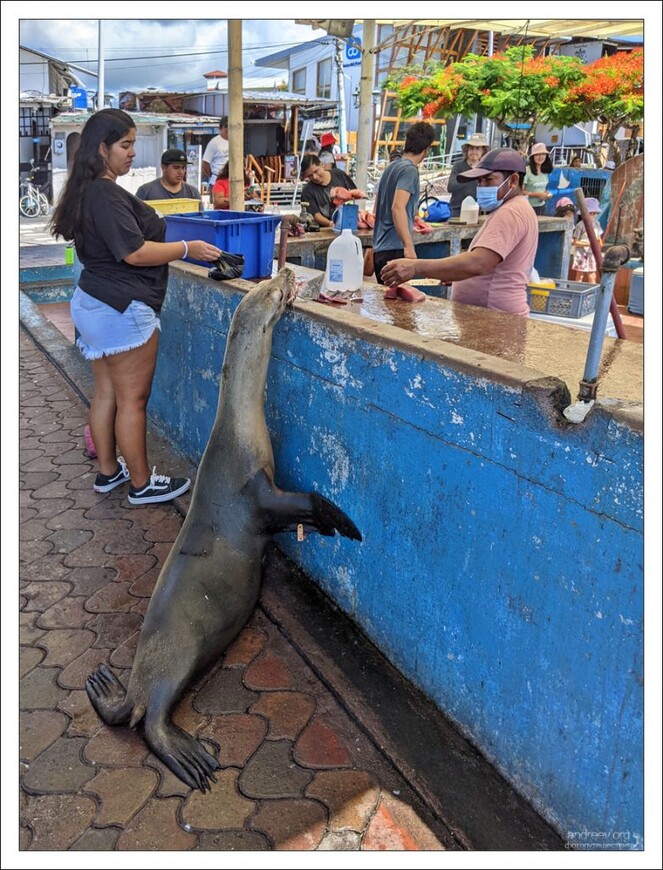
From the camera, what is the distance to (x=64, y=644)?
345cm

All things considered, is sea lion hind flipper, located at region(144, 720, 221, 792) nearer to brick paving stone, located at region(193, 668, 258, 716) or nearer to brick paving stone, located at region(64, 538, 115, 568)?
brick paving stone, located at region(193, 668, 258, 716)

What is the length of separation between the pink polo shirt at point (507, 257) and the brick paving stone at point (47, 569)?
2.94 metres

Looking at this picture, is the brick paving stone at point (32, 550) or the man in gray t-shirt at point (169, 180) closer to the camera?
the brick paving stone at point (32, 550)

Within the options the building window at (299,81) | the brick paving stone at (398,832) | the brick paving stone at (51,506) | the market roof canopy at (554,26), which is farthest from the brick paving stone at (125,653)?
the building window at (299,81)

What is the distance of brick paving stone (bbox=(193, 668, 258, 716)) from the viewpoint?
120 inches

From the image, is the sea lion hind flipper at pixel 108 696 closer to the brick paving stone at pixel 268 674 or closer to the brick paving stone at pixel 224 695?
the brick paving stone at pixel 224 695

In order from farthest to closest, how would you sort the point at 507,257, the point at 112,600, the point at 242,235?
the point at 242,235 < the point at 507,257 < the point at 112,600

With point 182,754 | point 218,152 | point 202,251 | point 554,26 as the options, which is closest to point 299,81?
point 554,26

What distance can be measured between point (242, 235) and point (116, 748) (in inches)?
126

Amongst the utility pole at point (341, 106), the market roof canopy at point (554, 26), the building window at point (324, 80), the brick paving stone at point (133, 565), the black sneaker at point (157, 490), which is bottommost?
Result: the brick paving stone at point (133, 565)

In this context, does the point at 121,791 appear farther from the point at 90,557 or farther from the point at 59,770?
the point at 90,557

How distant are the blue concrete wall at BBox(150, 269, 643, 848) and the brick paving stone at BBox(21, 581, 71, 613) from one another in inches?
53.1

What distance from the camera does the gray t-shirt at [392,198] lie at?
232 inches

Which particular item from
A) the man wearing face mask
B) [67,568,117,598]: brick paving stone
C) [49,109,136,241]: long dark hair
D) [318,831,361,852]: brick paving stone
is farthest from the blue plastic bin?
[318,831,361,852]: brick paving stone
